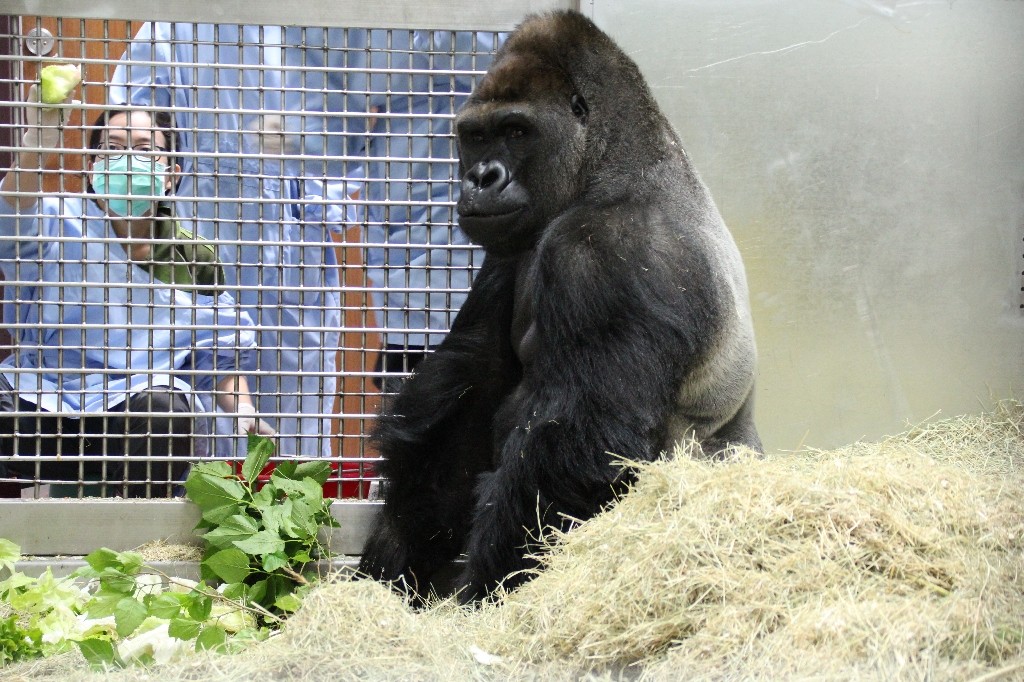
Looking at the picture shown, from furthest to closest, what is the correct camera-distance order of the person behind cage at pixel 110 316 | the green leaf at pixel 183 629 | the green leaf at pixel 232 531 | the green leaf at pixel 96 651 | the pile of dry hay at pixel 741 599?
the person behind cage at pixel 110 316
the green leaf at pixel 232 531
the green leaf at pixel 183 629
the green leaf at pixel 96 651
the pile of dry hay at pixel 741 599

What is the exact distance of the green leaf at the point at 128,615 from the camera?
2633mm

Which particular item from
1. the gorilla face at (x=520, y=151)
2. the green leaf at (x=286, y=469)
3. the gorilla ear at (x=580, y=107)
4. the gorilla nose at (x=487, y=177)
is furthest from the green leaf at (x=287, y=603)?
the gorilla ear at (x=580, y=107)

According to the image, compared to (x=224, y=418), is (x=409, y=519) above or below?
below

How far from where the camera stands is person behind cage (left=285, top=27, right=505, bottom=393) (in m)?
3.28

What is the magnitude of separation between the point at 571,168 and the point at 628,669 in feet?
4.94

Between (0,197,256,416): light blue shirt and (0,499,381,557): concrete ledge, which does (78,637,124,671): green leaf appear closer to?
(0,499,381,557): concrete ledge

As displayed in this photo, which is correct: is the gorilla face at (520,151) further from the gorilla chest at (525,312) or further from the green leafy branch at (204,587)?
the green leafy branch at (204,587)

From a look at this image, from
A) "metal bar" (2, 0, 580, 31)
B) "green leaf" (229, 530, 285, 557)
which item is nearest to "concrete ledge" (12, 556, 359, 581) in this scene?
"green leaf" (229, 530, 285, 557)

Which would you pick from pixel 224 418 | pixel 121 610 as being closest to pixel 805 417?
pixel 224 418

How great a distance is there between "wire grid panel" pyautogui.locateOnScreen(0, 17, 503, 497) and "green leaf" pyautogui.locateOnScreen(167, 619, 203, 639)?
27.8 inches

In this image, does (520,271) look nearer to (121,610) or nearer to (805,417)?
(805,417)

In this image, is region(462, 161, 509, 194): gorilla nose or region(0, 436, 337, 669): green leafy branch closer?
region(0, 436, 337, 669): green leafy branch

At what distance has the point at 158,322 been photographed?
11.5ft

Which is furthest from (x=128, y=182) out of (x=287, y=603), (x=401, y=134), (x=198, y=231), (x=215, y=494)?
(x=287, y=603)
